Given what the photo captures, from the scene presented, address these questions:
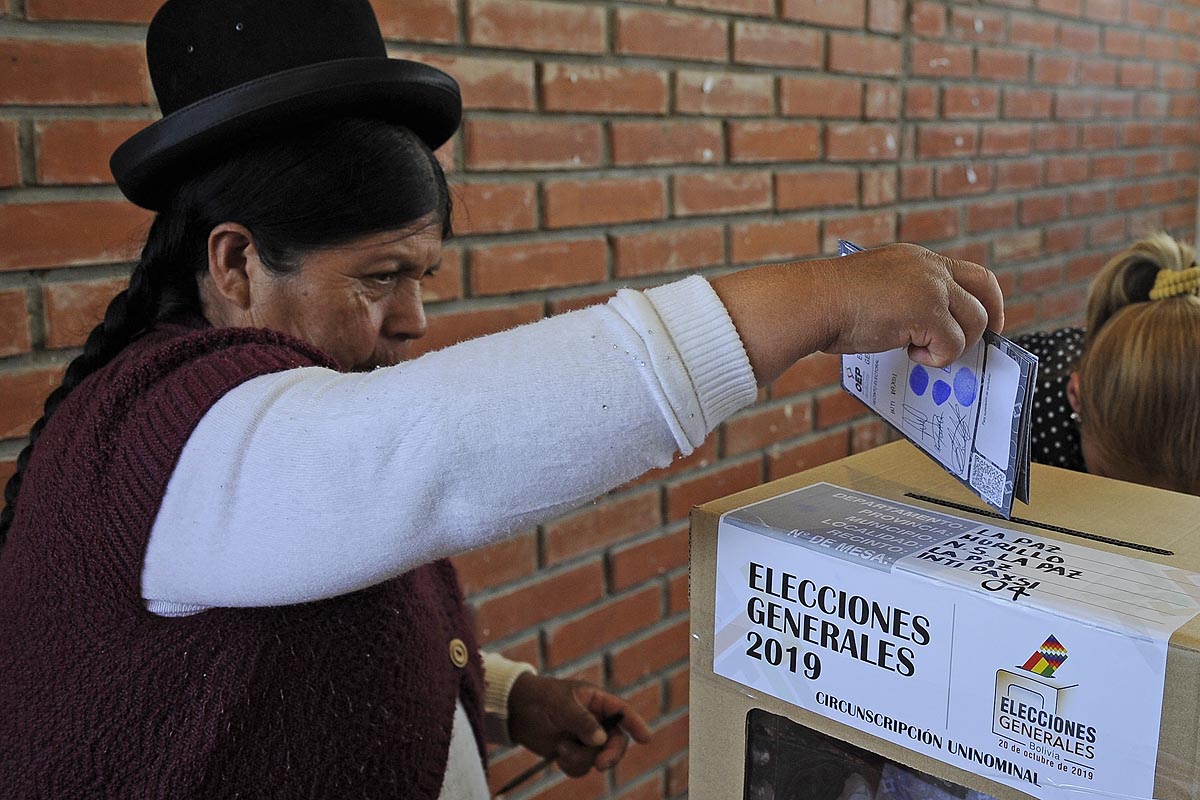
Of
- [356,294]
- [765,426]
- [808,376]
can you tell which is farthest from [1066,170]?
[356,294]

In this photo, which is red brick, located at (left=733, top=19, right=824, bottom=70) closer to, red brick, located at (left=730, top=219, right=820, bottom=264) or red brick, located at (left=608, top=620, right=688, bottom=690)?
red brick, located at (left=730, top=219, right=820, bottom=264)

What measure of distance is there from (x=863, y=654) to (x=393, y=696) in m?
0.42

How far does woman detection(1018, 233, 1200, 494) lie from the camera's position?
3.71ft

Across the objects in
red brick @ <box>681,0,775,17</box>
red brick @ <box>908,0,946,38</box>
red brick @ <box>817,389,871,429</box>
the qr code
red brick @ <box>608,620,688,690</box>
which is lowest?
red brick @ <box>608,620,688,690</box>

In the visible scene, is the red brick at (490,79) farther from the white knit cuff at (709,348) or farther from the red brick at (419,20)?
the white knit cuff at (709,348)

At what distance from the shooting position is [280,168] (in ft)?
2.82

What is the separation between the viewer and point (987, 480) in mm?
598

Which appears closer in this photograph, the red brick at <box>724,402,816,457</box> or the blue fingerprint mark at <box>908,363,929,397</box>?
the blue fingerprint mark at <box>908,363,929,397</box>

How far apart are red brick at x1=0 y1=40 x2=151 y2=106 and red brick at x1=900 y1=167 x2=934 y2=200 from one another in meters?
1.51

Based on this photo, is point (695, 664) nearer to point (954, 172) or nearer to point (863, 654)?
point (863, 654)

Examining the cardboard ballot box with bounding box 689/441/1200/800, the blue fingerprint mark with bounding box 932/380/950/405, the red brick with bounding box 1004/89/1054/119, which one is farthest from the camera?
the red brick with bounding box 1004/89/1054/119

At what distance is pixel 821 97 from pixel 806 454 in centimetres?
67

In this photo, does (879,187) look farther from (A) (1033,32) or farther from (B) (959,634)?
(B) (959,634)

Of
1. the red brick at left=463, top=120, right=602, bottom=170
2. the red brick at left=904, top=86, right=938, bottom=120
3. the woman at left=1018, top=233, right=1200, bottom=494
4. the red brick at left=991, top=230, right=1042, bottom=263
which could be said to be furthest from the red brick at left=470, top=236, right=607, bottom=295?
the red brick at left=991, top=230, right=1042, bottom=263
